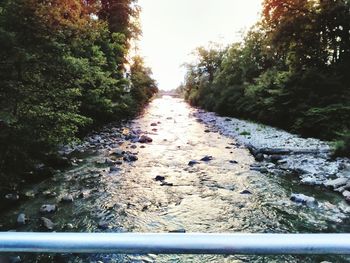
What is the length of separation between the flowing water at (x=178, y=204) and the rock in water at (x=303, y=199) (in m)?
0.16

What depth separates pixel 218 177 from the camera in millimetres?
9516

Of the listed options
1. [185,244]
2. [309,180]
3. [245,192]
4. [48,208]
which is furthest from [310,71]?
[185,244]

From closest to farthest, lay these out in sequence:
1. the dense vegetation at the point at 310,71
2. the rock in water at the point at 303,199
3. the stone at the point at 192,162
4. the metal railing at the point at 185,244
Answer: the metal railing at the point at 185,244, the rock in water at the point at 303,199, the stone at the point at 192,162, the dense vegetation at the point at 310,71

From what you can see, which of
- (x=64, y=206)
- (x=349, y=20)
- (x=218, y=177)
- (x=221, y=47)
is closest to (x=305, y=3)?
(x=349, y=20)

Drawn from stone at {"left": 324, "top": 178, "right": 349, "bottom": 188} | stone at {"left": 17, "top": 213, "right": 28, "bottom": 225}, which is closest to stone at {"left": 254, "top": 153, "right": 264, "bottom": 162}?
stone at {"left": 324, "top": 178, "right": 349, "bottom": 188}

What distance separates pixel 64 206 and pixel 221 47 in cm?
4277

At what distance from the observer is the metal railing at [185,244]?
3.00 feet

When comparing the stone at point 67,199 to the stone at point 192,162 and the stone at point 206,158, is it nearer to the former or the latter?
the stone at point 192,162

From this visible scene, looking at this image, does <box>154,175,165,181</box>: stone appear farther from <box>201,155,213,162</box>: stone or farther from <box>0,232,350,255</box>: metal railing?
<box>0,232,350,255</box>: metal railing

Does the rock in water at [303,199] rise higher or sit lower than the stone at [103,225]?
higher

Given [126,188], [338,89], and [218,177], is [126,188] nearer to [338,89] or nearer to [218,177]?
[218,177]

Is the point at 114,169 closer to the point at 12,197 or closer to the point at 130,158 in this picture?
the point at 130,158

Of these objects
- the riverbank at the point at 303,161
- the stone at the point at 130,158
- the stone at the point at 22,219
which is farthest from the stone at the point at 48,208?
the riverbank at the point at 303,161

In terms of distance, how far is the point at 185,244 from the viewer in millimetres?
912
